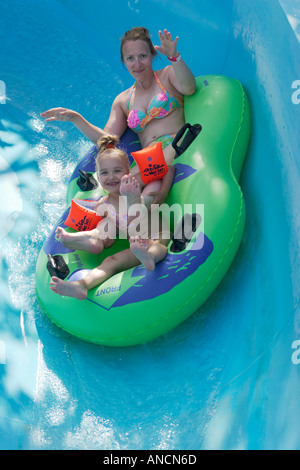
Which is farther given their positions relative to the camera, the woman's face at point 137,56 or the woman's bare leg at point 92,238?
the woman's face at point 137,56

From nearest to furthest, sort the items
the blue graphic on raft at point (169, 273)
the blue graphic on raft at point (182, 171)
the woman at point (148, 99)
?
the blue graphic on raft at point (169, 273)
the blue graphic on raft at point (182, 171)
the woman at point (148, 99)

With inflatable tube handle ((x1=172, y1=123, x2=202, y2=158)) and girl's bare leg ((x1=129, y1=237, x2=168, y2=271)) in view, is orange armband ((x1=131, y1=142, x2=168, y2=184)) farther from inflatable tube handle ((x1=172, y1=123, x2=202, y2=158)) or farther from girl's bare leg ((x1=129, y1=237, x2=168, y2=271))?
girl's bare leg ((x1=129, y1=237, x2=168, y2=271))

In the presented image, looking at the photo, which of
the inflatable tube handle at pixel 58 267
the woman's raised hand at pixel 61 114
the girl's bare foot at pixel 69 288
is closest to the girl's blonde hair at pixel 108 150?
→ the woman's raised hand at pixel 61 114

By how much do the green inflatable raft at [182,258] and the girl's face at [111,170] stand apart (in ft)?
0.79

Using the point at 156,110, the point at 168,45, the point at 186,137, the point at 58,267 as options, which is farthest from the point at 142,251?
the point at 168,45

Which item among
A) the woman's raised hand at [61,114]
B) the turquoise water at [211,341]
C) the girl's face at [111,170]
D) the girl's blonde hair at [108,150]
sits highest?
the woman's raised hand at [61,114]

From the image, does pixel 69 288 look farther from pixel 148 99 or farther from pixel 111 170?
pixel 148 99

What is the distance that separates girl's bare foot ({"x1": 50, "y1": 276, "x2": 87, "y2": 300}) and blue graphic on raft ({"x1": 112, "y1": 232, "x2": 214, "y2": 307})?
0.42ft

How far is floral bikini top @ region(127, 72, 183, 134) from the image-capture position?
243cm

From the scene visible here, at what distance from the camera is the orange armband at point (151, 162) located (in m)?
2.18

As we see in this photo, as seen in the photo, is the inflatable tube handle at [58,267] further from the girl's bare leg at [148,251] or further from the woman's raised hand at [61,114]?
the woman's raised hand at [61,114]

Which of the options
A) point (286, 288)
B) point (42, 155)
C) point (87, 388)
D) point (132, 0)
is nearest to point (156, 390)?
point (87, 388)

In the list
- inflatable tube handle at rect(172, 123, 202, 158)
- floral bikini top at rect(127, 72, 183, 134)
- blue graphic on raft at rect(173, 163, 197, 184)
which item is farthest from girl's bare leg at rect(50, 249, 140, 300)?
floral bikini top at rect(127, 72, 183, 134)

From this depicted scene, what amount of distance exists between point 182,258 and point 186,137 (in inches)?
24.5
